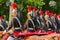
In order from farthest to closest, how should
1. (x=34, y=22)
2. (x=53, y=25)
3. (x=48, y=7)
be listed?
(x=48, y=7), (x=53, y=25), (x=34, y=22)

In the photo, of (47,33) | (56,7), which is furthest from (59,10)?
(47,33)

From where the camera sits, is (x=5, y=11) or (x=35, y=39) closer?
(x=35, y=39)

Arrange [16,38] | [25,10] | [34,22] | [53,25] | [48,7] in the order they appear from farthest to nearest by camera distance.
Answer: [48,7] < [25,10] < [53,25] < [34,22] < [16,38]

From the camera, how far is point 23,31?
9.98 meters

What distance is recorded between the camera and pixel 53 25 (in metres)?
12.1

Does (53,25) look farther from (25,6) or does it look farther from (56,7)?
(56,7)

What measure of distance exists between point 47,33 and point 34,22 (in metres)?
0.62

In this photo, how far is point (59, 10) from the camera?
16469 mm


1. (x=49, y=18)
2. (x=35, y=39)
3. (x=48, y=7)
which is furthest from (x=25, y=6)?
(x=35, y=39)

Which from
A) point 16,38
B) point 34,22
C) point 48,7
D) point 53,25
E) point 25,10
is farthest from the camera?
point 48,7

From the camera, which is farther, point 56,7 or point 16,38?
point 56,7

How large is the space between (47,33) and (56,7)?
5.58 m

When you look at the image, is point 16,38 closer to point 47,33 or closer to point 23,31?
point 23,31

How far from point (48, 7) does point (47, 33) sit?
4842 mm
